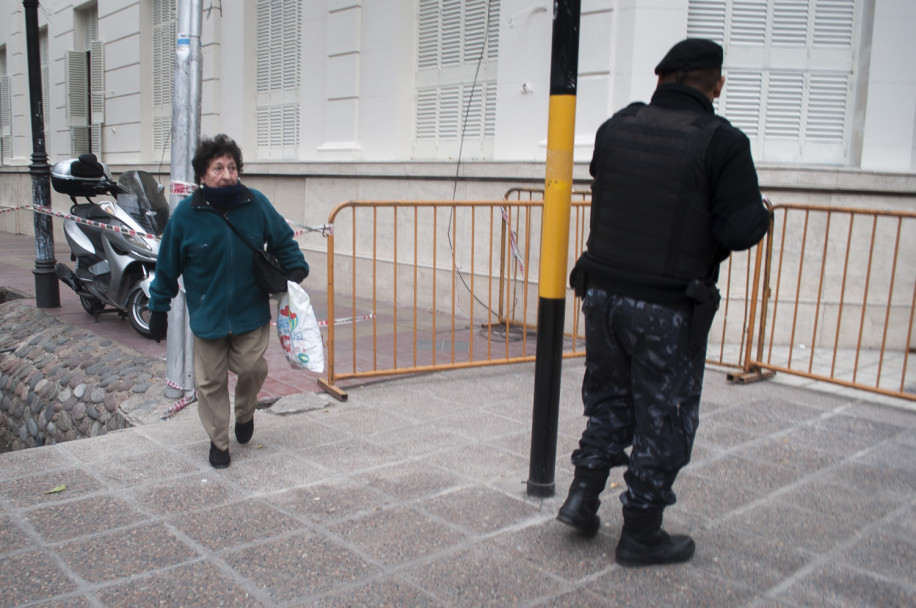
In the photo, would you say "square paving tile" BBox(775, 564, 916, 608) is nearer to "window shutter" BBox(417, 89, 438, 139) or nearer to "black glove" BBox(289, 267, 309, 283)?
"black glove" BBox(289, 267, 309, 283)

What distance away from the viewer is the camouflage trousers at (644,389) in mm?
3000

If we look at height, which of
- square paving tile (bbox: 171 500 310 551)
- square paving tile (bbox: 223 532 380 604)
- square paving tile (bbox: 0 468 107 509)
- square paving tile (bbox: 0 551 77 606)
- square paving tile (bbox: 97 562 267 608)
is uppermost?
square paving tile (bbox: 223 532 380 604)

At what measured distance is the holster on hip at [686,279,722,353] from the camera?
9.62 feet

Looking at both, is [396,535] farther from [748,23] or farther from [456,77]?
[456,77]

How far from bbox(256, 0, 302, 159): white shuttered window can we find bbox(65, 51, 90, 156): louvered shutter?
714cm

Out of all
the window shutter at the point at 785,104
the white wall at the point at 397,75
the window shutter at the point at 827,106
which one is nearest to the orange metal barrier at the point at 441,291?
the white wall at the point at 397,75

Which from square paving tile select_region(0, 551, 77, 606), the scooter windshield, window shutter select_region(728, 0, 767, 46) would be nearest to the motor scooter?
the scooter windshield

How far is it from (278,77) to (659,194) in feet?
34.0

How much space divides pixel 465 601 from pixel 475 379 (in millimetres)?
3334

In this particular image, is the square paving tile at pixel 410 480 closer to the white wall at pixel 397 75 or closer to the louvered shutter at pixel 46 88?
the white wall at pixel 397 75

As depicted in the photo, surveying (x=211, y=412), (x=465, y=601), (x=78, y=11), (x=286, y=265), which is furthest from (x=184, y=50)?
(x=78, y=11)

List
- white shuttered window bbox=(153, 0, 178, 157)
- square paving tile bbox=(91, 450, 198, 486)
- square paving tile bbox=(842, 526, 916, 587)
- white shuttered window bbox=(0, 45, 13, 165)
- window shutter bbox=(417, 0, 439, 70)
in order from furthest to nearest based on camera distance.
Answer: white shuttered window bbox=(0, 45, 13, 165)
white shuttered window bbox=(153, 0, 178, 157)
window shutter bbox=(417, 0, 439, 70)
square paving tile bbox=(91, 450, 198, 486)
square paving tile bbox=(842, 526, 916, 587)

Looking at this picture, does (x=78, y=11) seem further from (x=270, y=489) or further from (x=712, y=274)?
(x=712, y=274)

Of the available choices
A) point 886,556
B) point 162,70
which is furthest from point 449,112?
point 162,70
